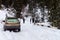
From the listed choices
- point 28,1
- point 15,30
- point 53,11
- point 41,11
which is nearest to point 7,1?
point 28,1

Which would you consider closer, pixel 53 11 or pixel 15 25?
pixel 15 25

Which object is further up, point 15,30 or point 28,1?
point 28,1

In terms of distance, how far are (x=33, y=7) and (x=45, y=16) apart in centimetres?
490

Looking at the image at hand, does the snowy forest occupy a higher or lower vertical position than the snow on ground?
higher

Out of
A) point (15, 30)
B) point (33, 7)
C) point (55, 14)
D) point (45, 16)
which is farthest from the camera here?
point (33, 7)

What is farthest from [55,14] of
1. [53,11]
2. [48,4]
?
[48,4]

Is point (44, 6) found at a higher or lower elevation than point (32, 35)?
higher

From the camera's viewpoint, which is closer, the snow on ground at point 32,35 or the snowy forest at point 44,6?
the snow on ground at point 32,35

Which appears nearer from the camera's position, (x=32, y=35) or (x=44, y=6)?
(x=32, y=35)

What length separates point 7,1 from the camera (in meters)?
47.3

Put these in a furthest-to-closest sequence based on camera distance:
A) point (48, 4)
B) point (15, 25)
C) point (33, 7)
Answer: point (33, 7) → point (48, 4) → point (15, 25)

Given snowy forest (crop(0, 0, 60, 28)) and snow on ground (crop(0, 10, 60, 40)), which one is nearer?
snow on ground (crop(0, 10, 60, 40))

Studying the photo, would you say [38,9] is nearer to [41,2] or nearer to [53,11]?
[41,2]

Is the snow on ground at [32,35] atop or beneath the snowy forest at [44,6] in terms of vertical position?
beneath
